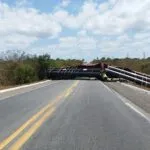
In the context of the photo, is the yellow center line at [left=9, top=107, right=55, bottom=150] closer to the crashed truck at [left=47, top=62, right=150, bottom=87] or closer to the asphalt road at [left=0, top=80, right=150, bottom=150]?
the asphalt road at [left=0, top=80, right=150, bottom=150]

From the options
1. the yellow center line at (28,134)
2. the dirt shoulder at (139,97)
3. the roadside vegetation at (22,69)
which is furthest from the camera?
the roadside vegetation at (22,69)

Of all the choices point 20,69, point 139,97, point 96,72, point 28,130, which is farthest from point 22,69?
point 28,130

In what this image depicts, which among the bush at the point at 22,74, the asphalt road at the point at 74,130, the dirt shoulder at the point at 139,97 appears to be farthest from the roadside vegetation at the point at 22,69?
the asphalt road at the point at 74,130

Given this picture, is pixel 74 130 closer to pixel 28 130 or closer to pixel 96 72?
pixel 28 130

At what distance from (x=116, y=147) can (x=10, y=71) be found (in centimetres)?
4705

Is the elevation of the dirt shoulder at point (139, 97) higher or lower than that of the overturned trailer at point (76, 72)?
higher

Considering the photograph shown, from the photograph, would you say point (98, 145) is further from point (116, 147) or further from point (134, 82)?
point (134, 82)

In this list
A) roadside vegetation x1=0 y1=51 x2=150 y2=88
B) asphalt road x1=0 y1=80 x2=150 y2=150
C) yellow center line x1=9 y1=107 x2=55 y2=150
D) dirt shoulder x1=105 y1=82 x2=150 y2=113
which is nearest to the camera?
yellow center line x1=9 y1=107 x2=55 y2=150

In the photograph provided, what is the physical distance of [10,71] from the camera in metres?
56.3

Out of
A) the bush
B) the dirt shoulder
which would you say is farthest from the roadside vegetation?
the dirt shoulder

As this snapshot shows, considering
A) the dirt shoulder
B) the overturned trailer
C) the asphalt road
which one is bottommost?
the overturned trailer

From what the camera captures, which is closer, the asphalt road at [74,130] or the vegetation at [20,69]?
the asphalt road at [74,130]

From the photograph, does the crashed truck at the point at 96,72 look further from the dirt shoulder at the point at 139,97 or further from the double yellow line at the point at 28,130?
the double yellow line at the point at 28,130

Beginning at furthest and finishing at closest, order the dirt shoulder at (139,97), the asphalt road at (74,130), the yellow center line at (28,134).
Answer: the dirt shoulder at (139,97) < the asphalt road at (74,130) < the yellow center line at (28,134)
